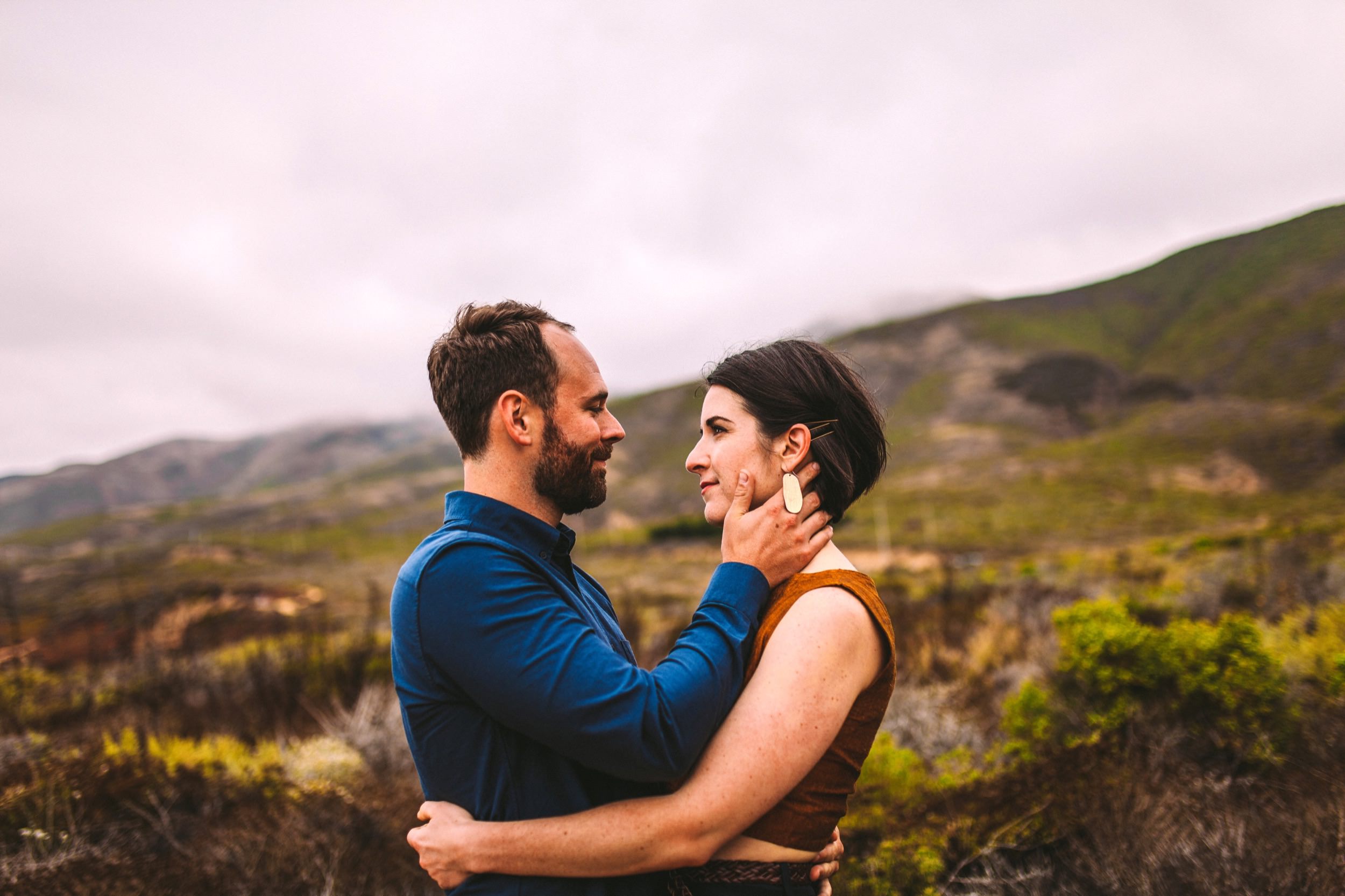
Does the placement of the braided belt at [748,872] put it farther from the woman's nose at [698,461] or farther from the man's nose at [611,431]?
the man's nose at [611,431]

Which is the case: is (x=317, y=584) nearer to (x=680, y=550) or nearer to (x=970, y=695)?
(x=680, y=550)

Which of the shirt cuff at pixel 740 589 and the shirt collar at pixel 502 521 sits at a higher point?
the shirt collar at pixel 502 521

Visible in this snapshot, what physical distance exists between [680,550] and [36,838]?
44463 mm

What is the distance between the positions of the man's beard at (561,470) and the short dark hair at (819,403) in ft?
1.72

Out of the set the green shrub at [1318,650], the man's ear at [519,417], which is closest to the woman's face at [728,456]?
the man's ear at [519,417]

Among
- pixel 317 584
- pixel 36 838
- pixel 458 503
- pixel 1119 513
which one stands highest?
pixel 458 503

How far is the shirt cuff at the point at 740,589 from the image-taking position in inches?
64.8

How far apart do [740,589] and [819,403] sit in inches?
26.2

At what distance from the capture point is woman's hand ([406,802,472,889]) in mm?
1505

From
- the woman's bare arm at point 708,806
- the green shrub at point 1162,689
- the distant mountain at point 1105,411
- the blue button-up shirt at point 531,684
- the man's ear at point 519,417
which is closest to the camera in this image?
the blue button-up shirt at point 531,684

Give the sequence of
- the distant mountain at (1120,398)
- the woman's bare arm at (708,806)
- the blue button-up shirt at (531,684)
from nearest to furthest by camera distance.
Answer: the blue button-up shirt at (531,684), the woman's bare arm at (708,806), the distant mountain at (1120,398)

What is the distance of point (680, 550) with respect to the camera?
47906 mm

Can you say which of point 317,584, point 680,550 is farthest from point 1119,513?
point 317,584

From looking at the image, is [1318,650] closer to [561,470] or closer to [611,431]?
[611,431]
